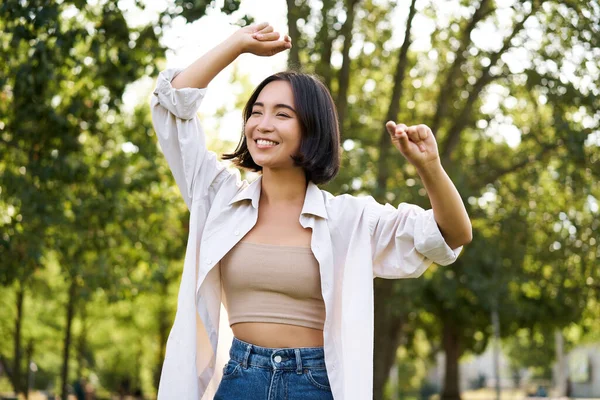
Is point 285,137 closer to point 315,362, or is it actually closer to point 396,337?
point 315,362

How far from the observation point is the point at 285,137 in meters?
3.03

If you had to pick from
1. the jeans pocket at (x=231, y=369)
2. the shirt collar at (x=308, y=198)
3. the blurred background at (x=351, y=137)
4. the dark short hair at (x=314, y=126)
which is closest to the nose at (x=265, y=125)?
the dark short hair at (x=314, y=126)

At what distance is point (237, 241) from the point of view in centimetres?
299

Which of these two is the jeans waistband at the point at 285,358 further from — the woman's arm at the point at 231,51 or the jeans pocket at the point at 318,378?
the woman's arm at the point at 231,51

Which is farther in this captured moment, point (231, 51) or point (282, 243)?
point (231, 51)

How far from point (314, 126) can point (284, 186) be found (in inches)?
9.2

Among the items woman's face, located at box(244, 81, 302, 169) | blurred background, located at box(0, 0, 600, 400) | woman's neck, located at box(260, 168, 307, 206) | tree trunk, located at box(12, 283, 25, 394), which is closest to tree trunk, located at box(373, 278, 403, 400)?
blurred background, located at box(0, 0, 600, 400)

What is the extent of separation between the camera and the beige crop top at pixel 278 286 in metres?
2.89

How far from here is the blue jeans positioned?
9.28ft

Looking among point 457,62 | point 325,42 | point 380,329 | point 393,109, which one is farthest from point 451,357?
point 325,42

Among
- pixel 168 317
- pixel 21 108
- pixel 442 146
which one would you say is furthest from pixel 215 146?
pixel 168 317

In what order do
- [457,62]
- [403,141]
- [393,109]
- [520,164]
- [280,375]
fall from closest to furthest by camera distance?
[403,141] < [280,375] < [393,109] < [457,62] < [520,164]

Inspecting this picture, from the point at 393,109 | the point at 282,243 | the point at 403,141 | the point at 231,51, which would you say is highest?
the point at 393,109

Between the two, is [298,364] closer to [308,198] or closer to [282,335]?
[282,335]
